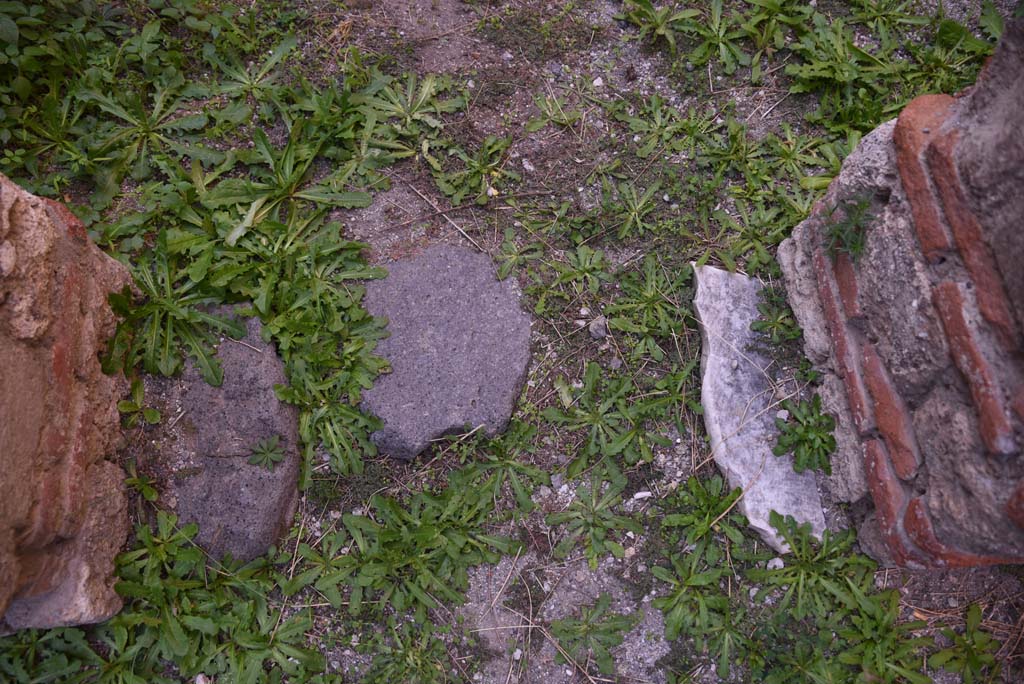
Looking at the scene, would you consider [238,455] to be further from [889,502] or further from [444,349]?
[889,502]

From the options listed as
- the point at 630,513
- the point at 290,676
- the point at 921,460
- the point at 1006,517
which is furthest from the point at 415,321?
the point at 1006,517

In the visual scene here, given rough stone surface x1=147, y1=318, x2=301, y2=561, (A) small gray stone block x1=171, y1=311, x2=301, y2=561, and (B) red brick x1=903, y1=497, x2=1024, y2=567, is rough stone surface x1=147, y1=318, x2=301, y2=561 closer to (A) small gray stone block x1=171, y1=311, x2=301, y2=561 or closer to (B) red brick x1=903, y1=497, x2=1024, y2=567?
(A) small gray stone block x1=171, y1=311, x2=301, y2=561

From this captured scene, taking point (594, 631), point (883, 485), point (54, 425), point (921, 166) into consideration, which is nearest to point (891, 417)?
point (883, 485)

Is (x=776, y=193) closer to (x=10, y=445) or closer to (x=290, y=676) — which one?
(x=290, y=676)

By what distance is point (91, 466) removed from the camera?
255cm

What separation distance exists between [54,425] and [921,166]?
294cm

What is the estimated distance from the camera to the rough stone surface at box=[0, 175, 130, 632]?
2230mm

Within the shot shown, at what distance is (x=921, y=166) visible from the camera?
225 cm

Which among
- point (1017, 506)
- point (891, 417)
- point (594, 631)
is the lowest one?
point (594, 631)

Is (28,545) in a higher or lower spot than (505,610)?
higher

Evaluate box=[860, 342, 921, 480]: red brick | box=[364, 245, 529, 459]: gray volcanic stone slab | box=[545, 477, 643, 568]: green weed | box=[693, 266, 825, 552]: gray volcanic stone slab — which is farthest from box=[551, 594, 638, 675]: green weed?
box=[860, 342, 921, 480]: red brick

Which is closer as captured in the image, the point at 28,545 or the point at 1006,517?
the point at 1006,517

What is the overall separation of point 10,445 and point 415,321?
1428 millimetres

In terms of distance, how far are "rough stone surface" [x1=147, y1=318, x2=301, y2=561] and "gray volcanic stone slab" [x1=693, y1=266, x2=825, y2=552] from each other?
1.67 m
